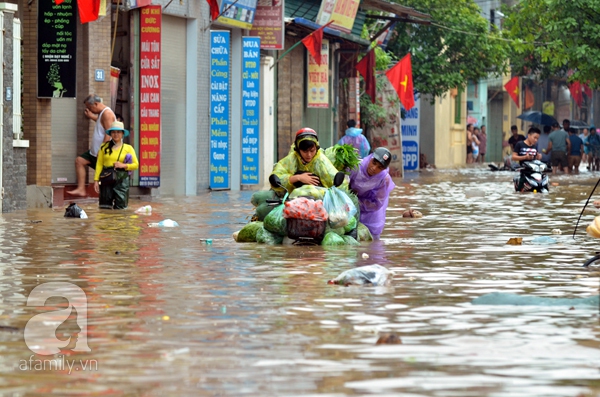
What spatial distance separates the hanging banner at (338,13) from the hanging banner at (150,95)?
34.3 feet

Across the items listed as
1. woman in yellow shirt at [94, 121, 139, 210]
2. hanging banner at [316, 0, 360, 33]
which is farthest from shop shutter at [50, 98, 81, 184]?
hanging banner at [316, 0, 360, 33]

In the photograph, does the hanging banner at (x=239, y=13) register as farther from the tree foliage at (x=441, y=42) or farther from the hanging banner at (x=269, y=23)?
the tree foliage at (x=441, y=42)

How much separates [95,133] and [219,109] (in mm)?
6769

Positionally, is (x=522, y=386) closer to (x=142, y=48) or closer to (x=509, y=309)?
(x=509, y=309)

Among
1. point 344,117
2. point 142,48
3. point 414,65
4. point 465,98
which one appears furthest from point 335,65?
point 465,98

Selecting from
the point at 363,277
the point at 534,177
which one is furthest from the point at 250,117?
the point at 363,277

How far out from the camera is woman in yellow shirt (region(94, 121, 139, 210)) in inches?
753

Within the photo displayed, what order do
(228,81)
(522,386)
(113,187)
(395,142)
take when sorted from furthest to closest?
(395,142) → (228,81) → (113,187) → (522,386)

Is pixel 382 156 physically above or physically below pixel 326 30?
below

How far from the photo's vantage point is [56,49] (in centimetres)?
1938

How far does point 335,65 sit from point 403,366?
33.8 meters

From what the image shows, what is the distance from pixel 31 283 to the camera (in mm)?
9266

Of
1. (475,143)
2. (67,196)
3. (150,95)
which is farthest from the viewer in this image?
(475,143)

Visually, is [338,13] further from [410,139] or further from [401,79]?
[410,139]
